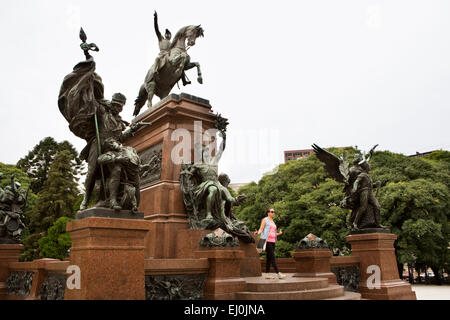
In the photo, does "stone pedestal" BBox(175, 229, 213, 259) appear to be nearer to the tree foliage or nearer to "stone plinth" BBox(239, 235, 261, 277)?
"stone plinth" BBox(239, 235, 261, 277)

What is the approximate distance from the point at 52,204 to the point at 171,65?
2908 centimetres

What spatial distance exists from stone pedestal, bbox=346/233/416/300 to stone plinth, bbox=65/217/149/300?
6.66 meters

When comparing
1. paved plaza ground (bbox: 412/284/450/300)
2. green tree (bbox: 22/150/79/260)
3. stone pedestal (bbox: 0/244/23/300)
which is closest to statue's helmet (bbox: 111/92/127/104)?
stone pedestal (bbox: 0/244/23/300)

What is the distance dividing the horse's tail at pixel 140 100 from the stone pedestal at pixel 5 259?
5.49 meters

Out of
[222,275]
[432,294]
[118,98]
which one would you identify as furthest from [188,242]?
[432,294]

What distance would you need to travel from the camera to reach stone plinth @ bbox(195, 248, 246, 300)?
6.50 metres

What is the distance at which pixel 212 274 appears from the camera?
6.66 meters

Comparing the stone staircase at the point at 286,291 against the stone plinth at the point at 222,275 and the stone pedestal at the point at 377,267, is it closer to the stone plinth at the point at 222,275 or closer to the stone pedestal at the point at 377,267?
the stone plinth at the point at 222,275

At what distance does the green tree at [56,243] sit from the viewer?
28047 mm

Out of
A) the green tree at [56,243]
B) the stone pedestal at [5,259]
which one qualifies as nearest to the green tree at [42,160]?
the green tree at [56,243]

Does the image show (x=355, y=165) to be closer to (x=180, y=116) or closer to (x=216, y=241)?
(x=180, y=116)

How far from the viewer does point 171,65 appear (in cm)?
1150

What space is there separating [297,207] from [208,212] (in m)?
22.6
